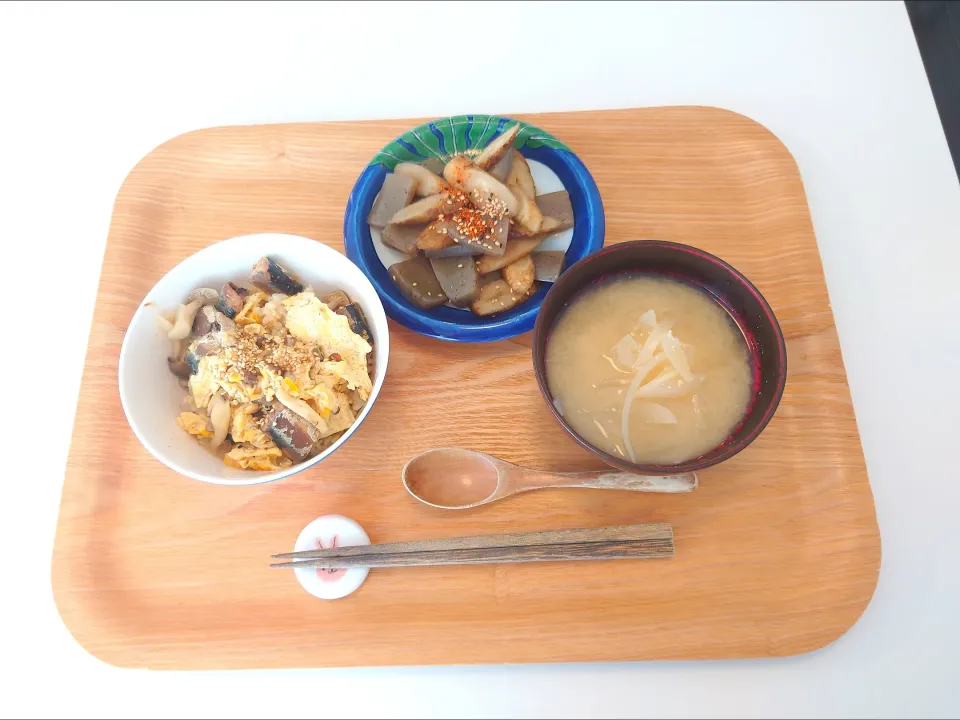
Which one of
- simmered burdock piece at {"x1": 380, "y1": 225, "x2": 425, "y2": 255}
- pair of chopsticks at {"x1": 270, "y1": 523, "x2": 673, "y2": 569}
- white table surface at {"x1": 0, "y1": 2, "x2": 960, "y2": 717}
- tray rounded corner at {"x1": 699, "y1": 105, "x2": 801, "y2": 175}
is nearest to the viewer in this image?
pair of chopsticks at {"x1": 270, "y1": 523, "x2": 673, "y2": 569}

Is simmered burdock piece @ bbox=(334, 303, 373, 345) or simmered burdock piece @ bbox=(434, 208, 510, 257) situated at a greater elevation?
simmered burdock piece @ bbox=(434, 208, 510, 257)

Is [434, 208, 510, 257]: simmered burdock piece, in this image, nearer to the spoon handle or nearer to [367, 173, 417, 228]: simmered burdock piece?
[367, 173, 417, 228]: simmered burdock piece

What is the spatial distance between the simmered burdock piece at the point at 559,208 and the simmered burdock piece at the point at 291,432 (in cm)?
82

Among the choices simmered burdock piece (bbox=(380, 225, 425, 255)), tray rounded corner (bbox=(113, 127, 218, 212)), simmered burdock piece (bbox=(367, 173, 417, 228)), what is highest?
tray rounded corner (bbox=(113, 127, 218, 212))

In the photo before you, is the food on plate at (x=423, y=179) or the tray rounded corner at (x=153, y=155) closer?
the food on plate at (x=423, y=179)

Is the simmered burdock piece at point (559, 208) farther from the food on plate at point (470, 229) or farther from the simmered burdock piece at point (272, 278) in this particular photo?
the simmered burdock piece at point (272, 278)

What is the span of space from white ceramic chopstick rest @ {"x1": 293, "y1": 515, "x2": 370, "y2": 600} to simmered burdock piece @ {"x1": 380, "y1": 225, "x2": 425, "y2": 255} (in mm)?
699

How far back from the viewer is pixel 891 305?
187cm

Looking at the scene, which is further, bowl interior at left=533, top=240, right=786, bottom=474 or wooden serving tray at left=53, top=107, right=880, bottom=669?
wooden serving tray at left=53, top=107, right=880, bottom=669

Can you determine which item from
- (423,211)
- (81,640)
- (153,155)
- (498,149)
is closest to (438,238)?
(423,211)

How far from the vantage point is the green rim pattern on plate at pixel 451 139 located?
1690 millimetres

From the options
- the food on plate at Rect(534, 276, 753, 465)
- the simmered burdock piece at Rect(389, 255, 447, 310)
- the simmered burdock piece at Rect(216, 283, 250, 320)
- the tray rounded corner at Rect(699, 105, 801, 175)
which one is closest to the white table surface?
the tray rounded corner at Rect(699, 105, 801, 175)

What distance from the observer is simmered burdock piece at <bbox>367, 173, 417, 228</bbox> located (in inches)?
64.9

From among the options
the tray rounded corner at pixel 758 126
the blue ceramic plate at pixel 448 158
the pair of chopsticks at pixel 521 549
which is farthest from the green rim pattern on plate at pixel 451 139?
the pair of chopsticks at pixel 521 549
